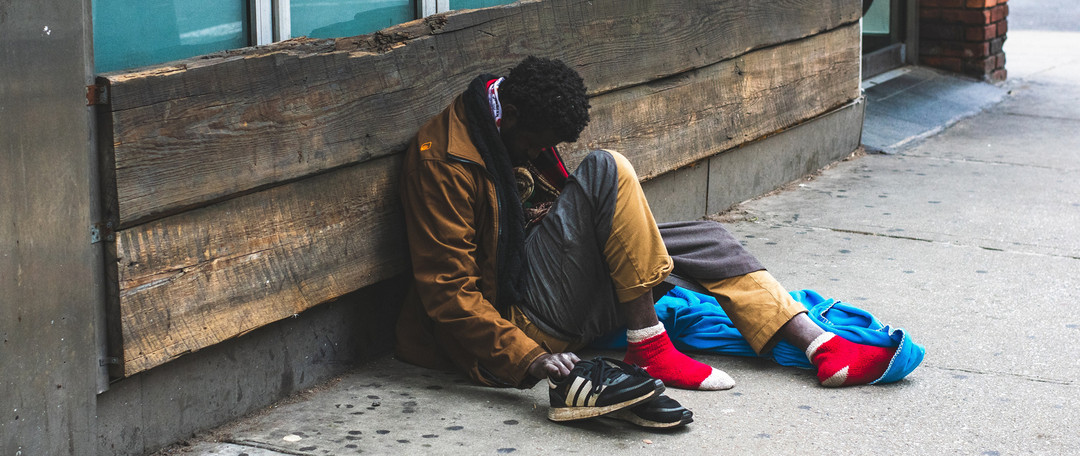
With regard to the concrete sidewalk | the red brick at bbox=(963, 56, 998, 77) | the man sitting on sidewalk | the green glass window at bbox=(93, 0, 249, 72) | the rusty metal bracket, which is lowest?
the concrete sidewalk

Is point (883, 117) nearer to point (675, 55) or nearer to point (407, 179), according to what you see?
point (675, 55)

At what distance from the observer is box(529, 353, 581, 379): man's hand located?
2914 millimetres

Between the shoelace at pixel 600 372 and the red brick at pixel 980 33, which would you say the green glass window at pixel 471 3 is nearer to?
the shoelace at pixel 600 372

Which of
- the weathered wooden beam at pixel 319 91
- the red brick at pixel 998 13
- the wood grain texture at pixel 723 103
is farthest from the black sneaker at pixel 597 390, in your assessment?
the red brick at pixel 998 13

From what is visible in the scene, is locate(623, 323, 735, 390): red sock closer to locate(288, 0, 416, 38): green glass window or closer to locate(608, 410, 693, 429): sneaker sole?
locate(608, 410, 693, 429): sneaker sole

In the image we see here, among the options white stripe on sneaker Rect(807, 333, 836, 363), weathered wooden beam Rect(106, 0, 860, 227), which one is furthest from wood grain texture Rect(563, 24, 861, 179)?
white stripe on sneaker Rect(807, 333, 836, 363)

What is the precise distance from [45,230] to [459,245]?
1061mm

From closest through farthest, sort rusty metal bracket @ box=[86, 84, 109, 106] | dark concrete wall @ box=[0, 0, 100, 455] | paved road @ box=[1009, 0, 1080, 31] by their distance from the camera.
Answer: dark concrete wall @ box=[0, 0, 100, 455] < rusty metal bracket @ box=[86, 84, 109, 106] < paved road @ box=[1009, 0, 1080, 31]

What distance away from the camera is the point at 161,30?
2.72 metres

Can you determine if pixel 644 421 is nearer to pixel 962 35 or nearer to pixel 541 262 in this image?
pixel 541 262

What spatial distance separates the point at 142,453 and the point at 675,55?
2.89m

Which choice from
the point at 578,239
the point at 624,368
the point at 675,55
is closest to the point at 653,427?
the point at 624,368

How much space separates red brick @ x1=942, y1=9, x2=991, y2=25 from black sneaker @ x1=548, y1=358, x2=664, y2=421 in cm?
673

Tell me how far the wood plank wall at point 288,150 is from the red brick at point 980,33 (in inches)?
199
